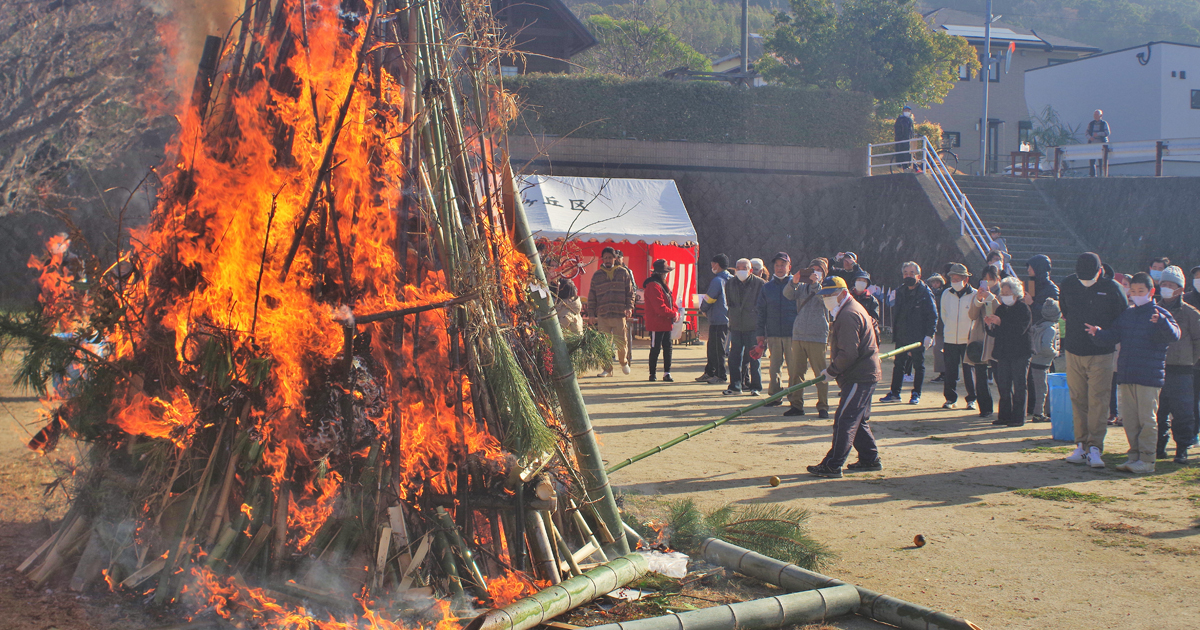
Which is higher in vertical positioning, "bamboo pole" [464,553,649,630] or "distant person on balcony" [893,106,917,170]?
"distant person on balcony" [893,106,917,170]

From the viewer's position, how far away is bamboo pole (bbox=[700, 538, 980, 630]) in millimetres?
3896

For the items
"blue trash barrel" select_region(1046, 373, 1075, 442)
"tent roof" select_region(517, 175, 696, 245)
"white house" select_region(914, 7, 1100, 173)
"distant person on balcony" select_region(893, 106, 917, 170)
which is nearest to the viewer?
"blue trash barrel" select_region(1046, 373, 1075, 442)

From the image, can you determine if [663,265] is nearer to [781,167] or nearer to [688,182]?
[688,182]

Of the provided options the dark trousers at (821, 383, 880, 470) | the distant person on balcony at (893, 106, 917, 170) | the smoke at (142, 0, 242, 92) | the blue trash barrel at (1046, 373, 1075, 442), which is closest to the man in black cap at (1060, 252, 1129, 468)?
the blue trash barrel at (1046, 373, 1075, 442)

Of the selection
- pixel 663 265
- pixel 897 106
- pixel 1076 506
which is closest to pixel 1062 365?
pixel 663 265

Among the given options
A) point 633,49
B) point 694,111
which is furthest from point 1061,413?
point 633,49

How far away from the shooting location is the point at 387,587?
3889mm

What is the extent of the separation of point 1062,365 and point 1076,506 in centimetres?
883

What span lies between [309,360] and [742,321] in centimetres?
772

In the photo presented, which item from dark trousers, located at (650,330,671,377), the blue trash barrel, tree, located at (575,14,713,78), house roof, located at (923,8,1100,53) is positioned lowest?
the blue trash barrel

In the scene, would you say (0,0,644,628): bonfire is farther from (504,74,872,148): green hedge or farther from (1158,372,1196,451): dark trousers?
(504,74,872,148): green hedge

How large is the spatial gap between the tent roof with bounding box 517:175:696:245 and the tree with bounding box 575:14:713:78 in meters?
17.2

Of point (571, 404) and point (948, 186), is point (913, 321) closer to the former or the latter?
point (571, 404)

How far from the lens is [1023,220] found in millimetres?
21797
